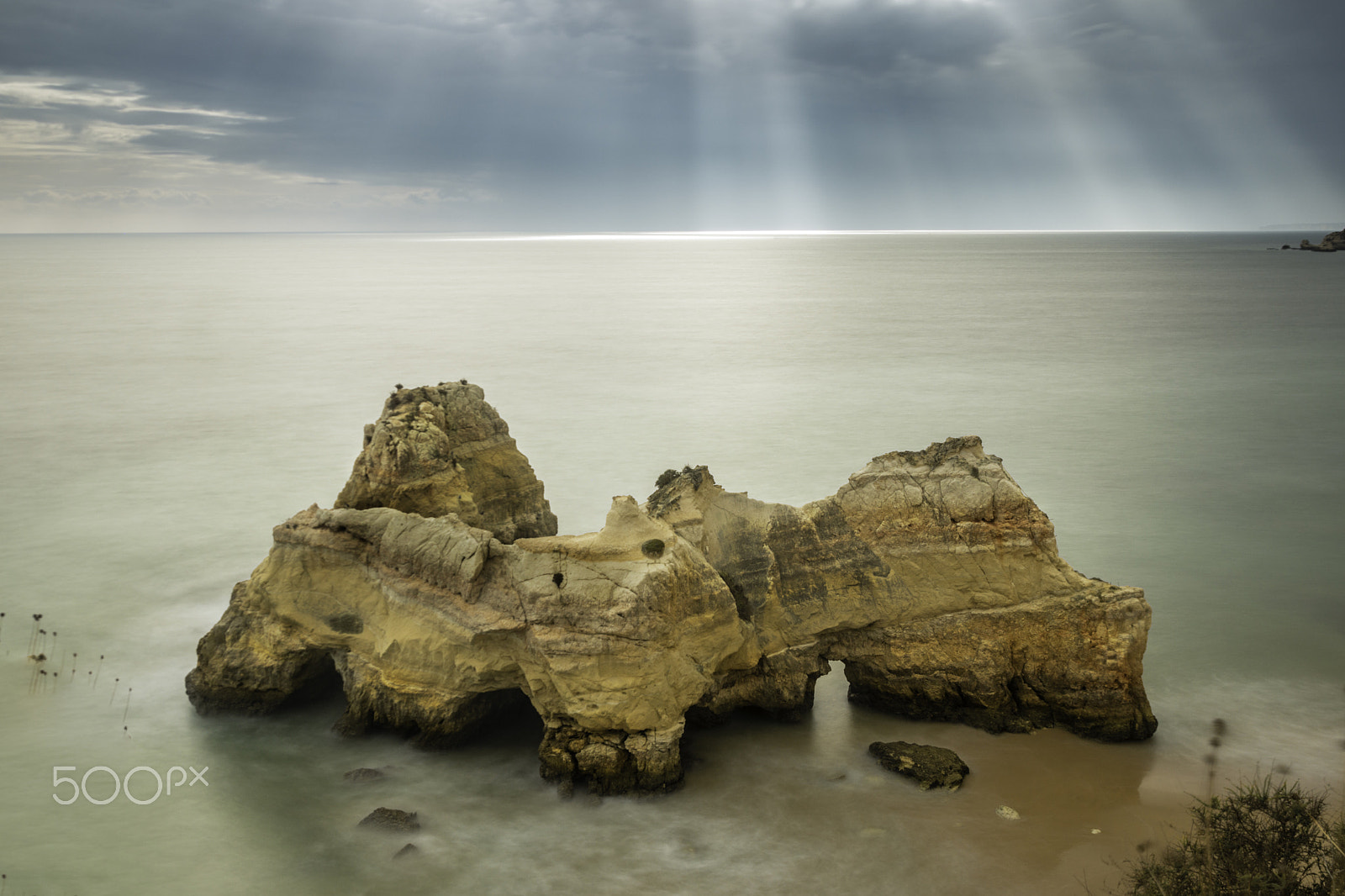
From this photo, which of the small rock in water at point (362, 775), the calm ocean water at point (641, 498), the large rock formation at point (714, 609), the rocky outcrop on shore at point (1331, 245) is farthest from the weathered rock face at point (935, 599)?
the rocky outcrop on shore at point (1331, 245)

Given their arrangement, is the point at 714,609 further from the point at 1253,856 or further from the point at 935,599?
the point at 1253,856

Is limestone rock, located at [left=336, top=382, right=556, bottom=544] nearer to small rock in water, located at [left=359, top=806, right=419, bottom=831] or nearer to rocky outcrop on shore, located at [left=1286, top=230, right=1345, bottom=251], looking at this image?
small rock in water, located at [left=359, top=806, right=419, bottom=831]

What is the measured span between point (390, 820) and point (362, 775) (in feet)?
2.99

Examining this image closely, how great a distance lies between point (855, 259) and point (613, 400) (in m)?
119

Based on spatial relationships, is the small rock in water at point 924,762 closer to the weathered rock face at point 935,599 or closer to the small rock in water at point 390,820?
the weathered rock face at point 935,599

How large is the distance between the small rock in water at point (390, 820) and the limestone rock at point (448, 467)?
10.5 ft

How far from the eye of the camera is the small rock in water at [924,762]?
1035 centimetres

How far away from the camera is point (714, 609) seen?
10.2 metres

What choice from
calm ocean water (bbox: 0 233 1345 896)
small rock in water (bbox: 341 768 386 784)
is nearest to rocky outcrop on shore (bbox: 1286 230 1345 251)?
calm ocean water (bbox: 0 233 1345 896)

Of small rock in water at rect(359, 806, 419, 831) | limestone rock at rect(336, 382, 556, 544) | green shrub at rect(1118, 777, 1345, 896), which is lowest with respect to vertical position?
small rock in water at rect(359, 806, 419, 831)

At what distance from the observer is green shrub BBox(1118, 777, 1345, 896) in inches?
309

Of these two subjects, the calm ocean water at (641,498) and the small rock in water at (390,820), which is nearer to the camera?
the calm ocean water at (641,498)

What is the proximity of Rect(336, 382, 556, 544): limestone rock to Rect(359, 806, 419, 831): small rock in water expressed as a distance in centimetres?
320

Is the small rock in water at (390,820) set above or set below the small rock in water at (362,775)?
below
